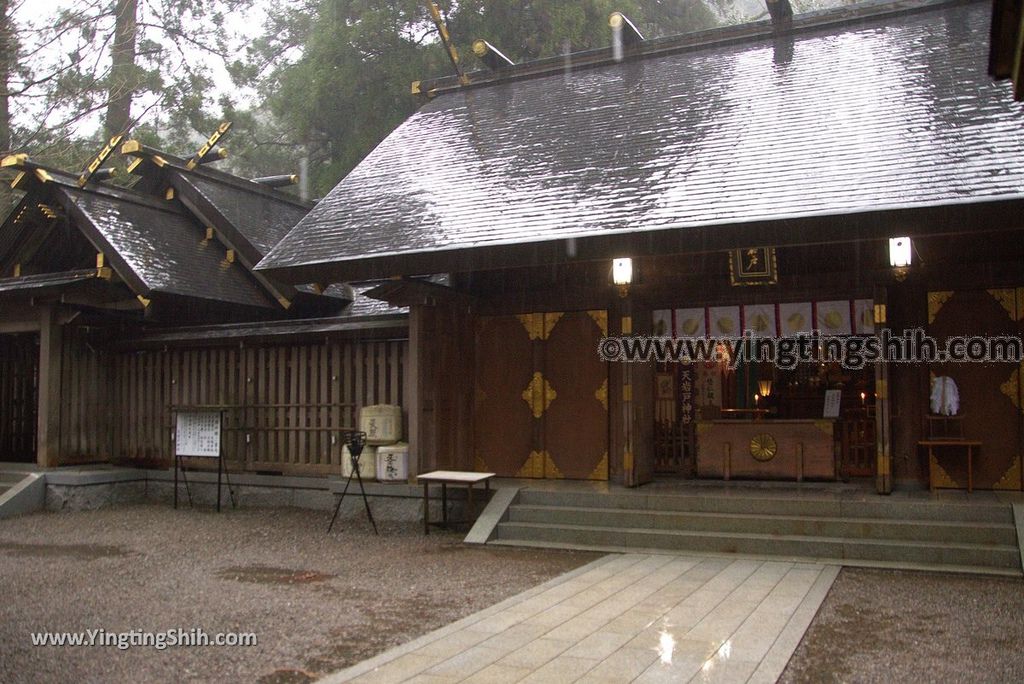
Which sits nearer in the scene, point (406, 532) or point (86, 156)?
point (406, 532)

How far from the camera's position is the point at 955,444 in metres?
9.59

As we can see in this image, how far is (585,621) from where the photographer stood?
626 cm

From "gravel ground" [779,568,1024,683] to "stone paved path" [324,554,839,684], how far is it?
184 mm

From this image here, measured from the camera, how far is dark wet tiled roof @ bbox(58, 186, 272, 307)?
13297mm

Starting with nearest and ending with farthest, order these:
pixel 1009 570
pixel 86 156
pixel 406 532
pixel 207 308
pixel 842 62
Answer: pixel 1009 570 < pixel 406 532 < pixel 842 62 < pixel 207 308 < pixel 86 156

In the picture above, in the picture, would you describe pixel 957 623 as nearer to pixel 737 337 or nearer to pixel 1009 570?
pixel 1009 570

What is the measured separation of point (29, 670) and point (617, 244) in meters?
6.56

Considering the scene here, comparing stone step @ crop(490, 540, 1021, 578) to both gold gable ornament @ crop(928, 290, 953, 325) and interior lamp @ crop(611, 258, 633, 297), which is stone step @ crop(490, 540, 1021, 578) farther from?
gold gable ornament @ crop(928, 290, 953, 325)

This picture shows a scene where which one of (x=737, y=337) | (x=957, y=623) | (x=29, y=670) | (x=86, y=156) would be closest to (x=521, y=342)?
(x=737, y=337)

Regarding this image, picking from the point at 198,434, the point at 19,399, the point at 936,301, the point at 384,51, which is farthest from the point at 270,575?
the point at 384,51

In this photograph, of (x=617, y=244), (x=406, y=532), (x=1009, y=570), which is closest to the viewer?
(x=1009, y=570)

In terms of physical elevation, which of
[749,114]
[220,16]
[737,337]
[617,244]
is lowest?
[737,337]

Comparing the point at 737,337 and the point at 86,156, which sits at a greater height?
the point at 86,156

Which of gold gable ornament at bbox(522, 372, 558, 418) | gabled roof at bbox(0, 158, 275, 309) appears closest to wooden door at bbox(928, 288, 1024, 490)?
gold gable ornament at bbox(522, 372, 558, 418)
